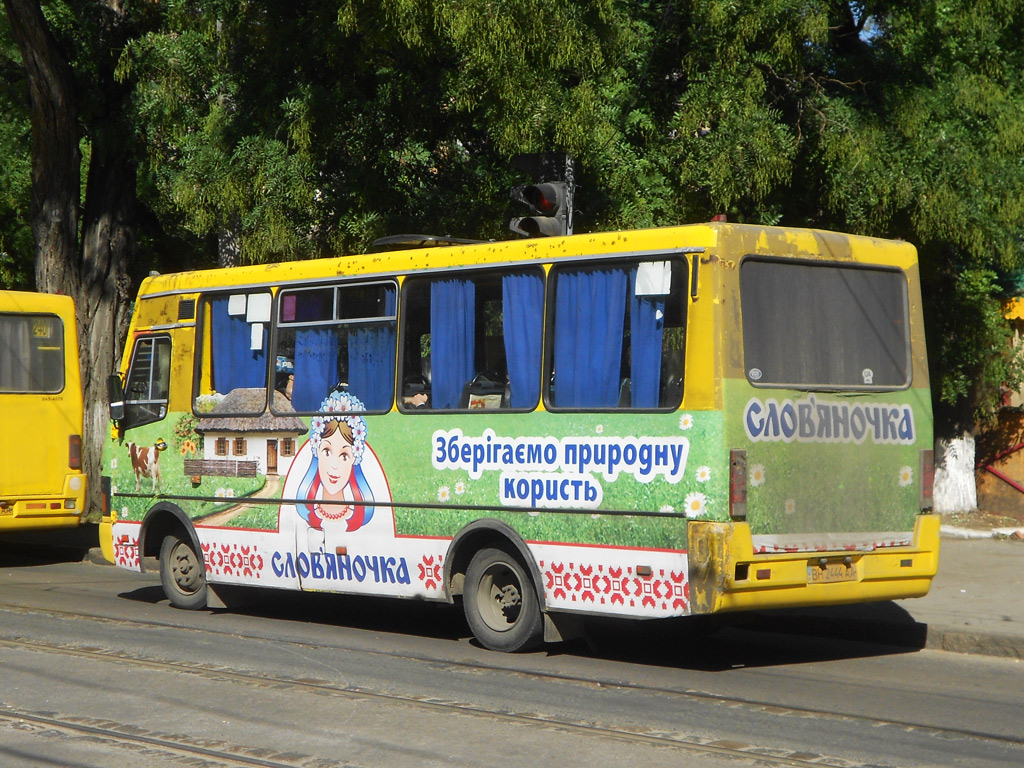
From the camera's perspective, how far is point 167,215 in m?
23.4

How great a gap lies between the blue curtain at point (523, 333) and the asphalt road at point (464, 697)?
1.78 metres

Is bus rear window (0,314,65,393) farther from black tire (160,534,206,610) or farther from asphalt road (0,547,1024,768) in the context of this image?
asphalt road (0,547,1024,768)

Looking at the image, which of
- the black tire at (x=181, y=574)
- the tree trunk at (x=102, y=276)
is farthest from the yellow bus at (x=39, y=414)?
the black tire at (x=181, y=574)

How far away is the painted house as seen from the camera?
36.7 feet

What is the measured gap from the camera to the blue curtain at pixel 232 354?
37.6 feet

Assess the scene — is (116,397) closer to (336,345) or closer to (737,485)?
(336,345)

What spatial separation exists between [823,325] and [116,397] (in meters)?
6.32

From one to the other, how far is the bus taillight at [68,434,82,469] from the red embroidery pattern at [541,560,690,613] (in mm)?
8684

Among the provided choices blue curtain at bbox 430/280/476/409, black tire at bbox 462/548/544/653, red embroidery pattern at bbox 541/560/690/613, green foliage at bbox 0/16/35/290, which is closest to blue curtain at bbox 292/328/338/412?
blue curtain at bbox 430/280/476/409

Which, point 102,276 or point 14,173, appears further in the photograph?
point 14,173

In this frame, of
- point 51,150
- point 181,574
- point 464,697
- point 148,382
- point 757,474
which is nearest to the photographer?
point 464,697

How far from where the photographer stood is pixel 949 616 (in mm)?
10805

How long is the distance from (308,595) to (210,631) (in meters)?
2.80

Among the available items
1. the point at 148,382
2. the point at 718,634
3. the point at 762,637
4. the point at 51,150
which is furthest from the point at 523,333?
the point at 51,150
